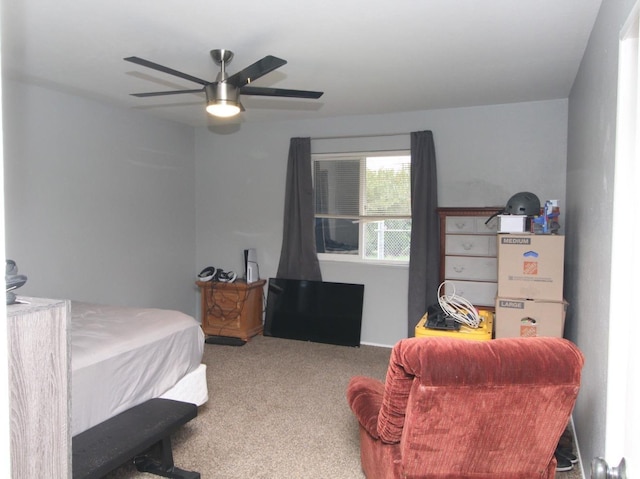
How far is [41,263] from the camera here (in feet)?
12.5

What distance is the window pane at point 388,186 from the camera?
4.81 meters

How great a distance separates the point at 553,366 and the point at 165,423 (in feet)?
6.11

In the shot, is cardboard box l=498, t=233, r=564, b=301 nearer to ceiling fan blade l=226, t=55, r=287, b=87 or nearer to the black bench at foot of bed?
ceiling fan blade l=226, t=55, r=287, b=87

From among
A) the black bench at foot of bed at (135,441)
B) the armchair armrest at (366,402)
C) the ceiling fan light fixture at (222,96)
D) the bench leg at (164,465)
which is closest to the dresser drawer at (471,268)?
the armchair armrest at (366,402)

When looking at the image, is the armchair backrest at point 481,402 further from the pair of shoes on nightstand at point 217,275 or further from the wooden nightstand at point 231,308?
the pair of shoes on nightstand at point 217,275

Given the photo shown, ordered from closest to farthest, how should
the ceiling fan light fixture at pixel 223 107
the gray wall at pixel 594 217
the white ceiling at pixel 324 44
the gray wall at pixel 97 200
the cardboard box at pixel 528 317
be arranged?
1. the gray wall at pixel 594 217
2. the white ceiling at pixel 324 44
3. the ceiling fan light fixture at pixel 223 107
4. the cardboard box at pixel 528 317
5. the gray wall at pixel 97 200

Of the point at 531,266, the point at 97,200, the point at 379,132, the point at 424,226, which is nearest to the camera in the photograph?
the point at 531,266

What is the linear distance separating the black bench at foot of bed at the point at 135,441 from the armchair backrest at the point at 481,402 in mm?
1244

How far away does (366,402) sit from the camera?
2.14 meters

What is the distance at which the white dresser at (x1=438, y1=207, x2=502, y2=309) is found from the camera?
169 inches

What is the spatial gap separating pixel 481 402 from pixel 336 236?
3666 mm

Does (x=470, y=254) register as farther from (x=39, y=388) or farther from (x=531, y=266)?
(x=39, y=388)

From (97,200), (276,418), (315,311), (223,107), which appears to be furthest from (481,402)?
(97,200)

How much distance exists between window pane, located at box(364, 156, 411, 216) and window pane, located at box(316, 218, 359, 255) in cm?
27
